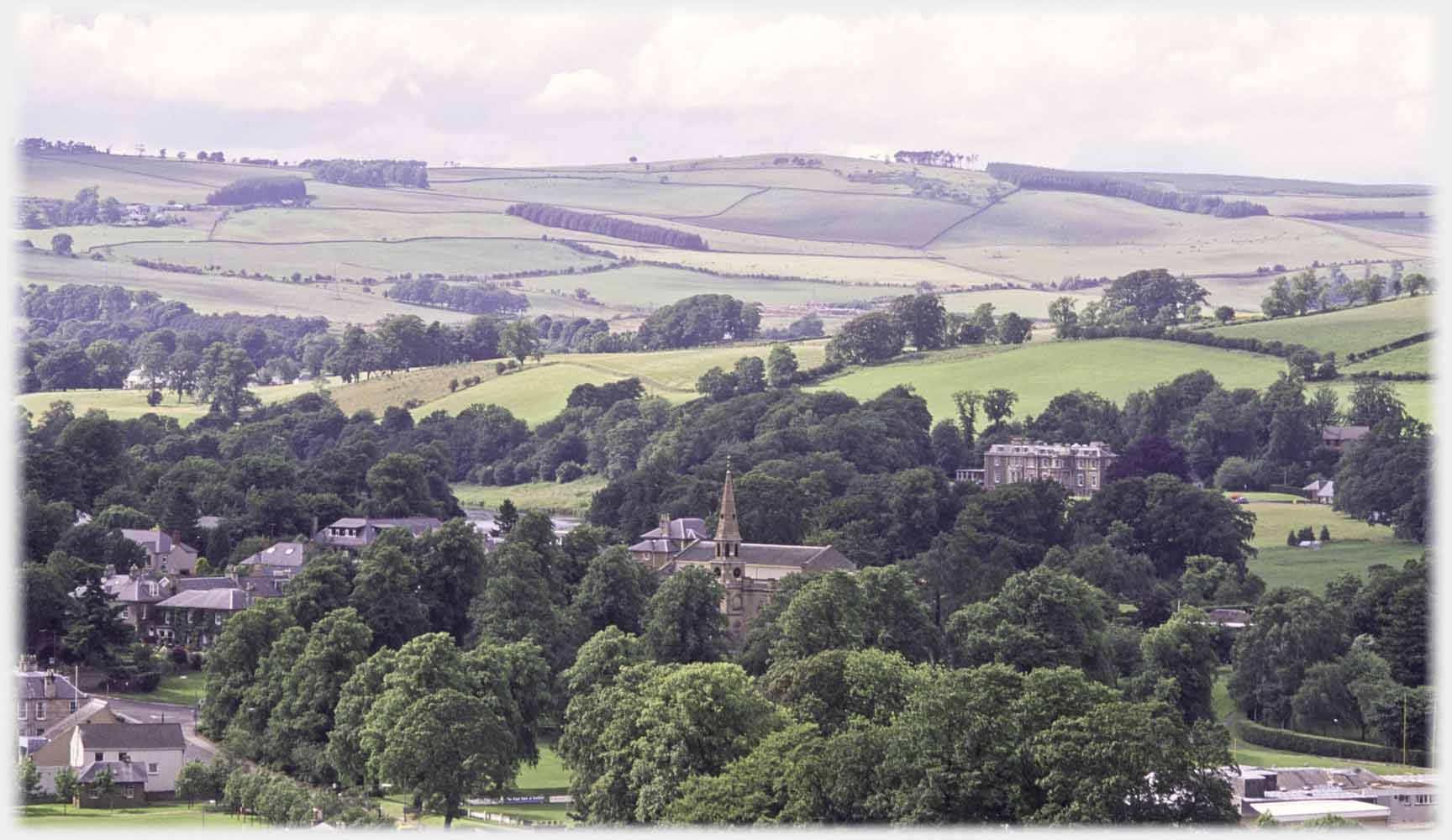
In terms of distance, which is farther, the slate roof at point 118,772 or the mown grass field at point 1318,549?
the mown grass field at point 1318,549

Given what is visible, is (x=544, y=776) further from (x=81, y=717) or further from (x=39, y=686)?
(x=39, y=686)

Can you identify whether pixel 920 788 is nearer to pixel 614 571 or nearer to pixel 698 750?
pixel 698 750

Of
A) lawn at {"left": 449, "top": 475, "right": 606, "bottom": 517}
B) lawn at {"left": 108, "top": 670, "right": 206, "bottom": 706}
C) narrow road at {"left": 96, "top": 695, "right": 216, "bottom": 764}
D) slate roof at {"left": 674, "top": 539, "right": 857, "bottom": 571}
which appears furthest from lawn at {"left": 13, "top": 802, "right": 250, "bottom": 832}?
lawn at {"left": 449, "top": 475, "right": 606, "bottom": 517}

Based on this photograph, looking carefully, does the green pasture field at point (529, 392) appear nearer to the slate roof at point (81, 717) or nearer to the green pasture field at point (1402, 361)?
the green pasture field at point (1402, 361)

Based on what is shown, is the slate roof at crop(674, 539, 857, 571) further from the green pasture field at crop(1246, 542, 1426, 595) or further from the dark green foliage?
the green pasture field at crop(1246, 542, 1426, 595)

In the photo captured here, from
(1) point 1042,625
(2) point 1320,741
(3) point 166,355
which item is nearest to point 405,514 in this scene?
(1) point 1042,625

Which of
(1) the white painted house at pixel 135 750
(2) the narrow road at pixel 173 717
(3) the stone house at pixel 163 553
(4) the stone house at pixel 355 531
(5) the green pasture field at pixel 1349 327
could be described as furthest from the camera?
(5) the green pasture field at pixel 1349 327

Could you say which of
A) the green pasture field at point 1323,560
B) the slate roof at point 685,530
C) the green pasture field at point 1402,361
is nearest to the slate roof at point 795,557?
the slate roof at point 685,530
